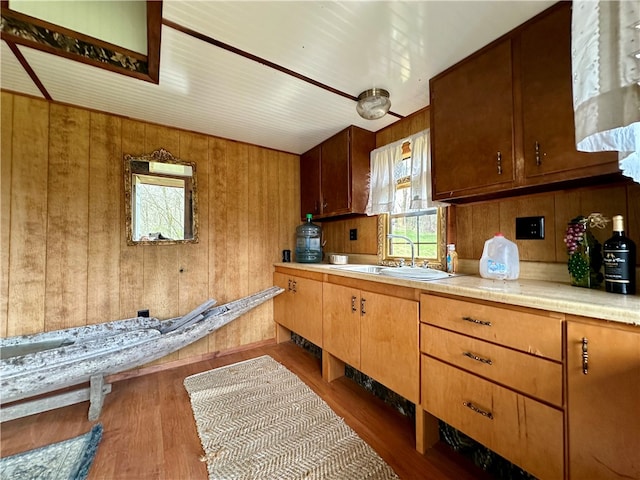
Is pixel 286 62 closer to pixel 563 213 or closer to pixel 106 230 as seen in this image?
pixel 563 213

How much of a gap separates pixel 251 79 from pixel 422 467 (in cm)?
249

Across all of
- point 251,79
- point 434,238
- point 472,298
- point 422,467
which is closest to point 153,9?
point 251,79

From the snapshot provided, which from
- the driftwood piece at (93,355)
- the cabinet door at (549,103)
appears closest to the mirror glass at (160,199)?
the driftwood piece at (93,355)

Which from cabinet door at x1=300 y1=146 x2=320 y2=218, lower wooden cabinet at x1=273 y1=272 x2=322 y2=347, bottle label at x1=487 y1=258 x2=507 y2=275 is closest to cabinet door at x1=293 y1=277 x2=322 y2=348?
lower wooden cabinet at x1=273 y1=272 x2=322 y2=347

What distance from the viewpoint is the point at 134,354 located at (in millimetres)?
1567

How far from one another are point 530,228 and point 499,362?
2.73 ft

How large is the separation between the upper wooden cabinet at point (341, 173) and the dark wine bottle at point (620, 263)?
5.40 feet

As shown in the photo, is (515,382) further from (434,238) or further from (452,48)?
(452,48)

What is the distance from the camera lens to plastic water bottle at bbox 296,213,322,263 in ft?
9.62

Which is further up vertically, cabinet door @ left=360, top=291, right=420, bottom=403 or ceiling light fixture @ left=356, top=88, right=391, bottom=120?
ceiling light fixture @ left=356, top=88, right=391, bottom=120

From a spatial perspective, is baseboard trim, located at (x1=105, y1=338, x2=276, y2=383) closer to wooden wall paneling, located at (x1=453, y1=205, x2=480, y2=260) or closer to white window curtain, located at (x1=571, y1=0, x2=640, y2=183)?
wooden wall paneling, located at (x1=453, y1=205, x2=480, y2=260)

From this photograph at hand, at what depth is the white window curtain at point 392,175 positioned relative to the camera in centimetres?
194

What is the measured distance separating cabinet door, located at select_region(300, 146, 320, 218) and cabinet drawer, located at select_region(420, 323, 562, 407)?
1.85 metres

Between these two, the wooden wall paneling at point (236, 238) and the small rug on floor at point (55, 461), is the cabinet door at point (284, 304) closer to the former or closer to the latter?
the wooden wall paneling at point (236, 238)
